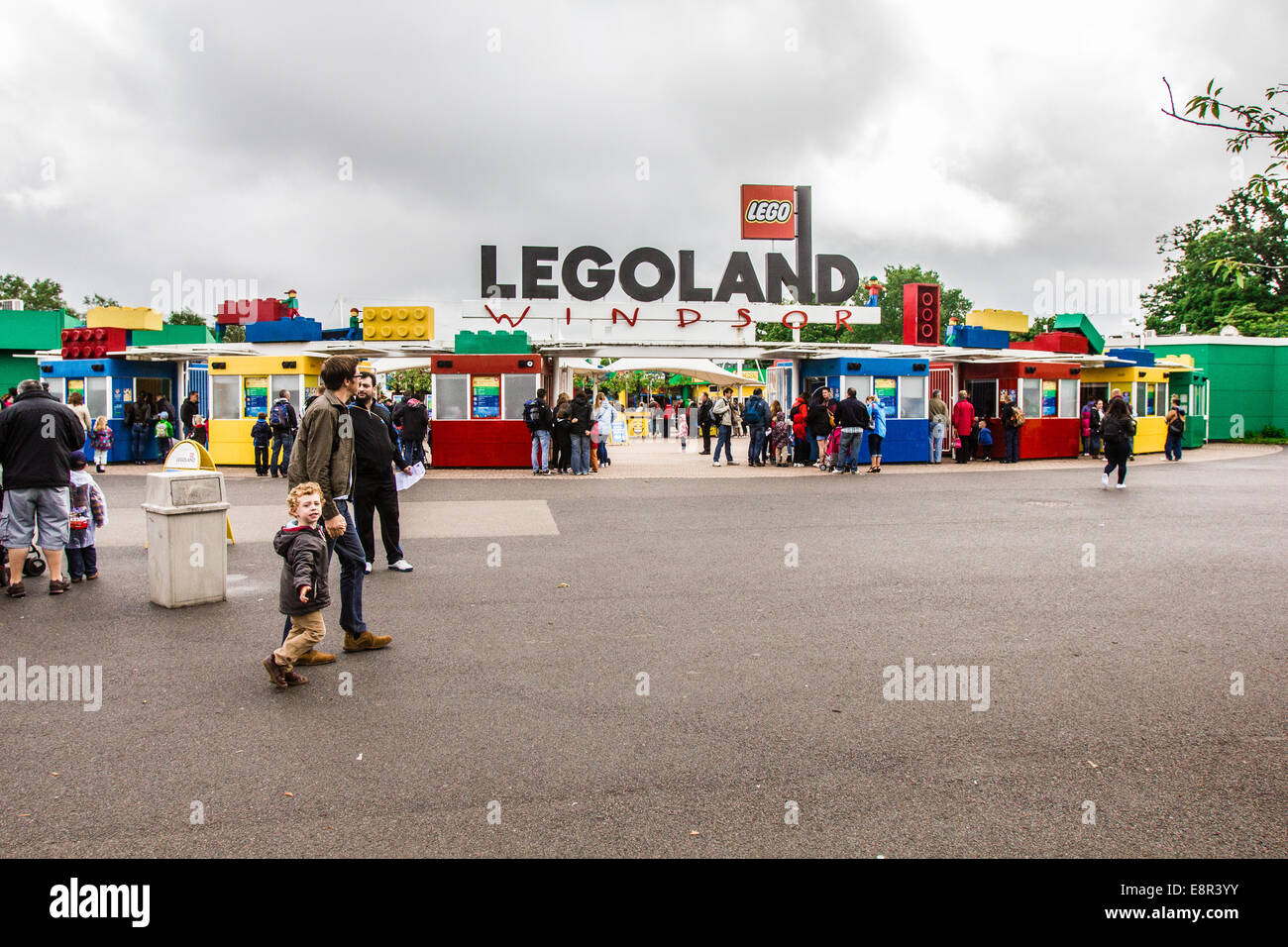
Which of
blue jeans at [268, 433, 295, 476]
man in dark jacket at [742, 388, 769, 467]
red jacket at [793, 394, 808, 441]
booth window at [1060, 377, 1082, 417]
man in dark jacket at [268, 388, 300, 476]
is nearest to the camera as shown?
man in dark jacket at [268, 388, 300, 476]

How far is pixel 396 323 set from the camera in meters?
25.8

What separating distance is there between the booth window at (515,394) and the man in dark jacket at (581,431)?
1.46 metres

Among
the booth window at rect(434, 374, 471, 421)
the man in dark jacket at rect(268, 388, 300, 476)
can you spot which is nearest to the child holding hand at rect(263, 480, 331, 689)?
the man in dark jacket at rect(268, 388, 300, 476)

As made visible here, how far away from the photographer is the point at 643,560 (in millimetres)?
9703

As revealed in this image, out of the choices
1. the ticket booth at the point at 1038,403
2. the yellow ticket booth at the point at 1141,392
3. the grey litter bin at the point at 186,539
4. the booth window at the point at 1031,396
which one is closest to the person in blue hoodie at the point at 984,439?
the ticket booth at the point at 1038,403

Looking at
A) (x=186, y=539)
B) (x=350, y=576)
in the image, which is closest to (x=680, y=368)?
(x=186, y=539)

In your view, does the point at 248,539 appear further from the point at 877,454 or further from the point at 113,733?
the point at 877,454

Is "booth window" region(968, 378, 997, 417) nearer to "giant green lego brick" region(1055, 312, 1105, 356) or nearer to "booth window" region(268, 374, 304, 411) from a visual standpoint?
"giant green lego brick" region(1055, 312, 1105, 356)

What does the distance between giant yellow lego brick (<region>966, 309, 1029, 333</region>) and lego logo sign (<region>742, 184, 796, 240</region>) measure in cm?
632

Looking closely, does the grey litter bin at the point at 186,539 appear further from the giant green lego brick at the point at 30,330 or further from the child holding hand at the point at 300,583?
the giant green lego brick at the point at 30,330

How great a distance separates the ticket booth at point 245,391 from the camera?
22688mm

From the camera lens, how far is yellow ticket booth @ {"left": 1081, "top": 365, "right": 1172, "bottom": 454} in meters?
28.0
